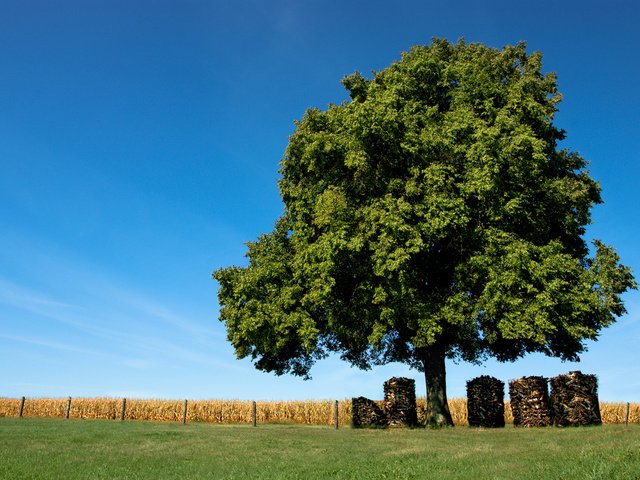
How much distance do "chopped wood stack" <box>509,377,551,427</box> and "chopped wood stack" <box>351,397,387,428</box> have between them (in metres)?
8.37

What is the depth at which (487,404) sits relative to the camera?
3497 cm

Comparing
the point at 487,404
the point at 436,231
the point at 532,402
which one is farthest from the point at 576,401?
the point at 436,231

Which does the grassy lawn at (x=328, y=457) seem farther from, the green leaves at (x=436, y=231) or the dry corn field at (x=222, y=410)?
the dry corn field at (x=222, y=410)

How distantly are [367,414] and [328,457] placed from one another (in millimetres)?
20308

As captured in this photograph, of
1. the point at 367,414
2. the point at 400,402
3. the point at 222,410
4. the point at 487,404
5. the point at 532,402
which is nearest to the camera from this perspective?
the point at 532,402

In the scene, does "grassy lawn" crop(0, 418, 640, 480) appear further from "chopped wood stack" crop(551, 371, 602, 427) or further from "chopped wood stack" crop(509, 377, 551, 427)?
Answer: "chopped wood stack" crop(509, 377, 551, 427)

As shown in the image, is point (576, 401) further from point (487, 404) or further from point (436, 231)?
point (436, 231)

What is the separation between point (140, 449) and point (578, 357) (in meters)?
24.3

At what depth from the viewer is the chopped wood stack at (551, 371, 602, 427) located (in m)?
31.7

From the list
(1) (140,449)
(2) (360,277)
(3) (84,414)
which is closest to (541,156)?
(2) (360,277)

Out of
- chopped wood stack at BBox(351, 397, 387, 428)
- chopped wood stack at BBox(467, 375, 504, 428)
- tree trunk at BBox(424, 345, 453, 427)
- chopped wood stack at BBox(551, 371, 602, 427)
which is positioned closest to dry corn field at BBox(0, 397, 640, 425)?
chopped wood stack at BBox(351, 397, 387, 428)

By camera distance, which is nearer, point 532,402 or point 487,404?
point 532,402

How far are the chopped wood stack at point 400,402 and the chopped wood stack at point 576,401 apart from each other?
27.0 ft

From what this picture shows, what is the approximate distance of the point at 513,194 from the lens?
29.5 m
